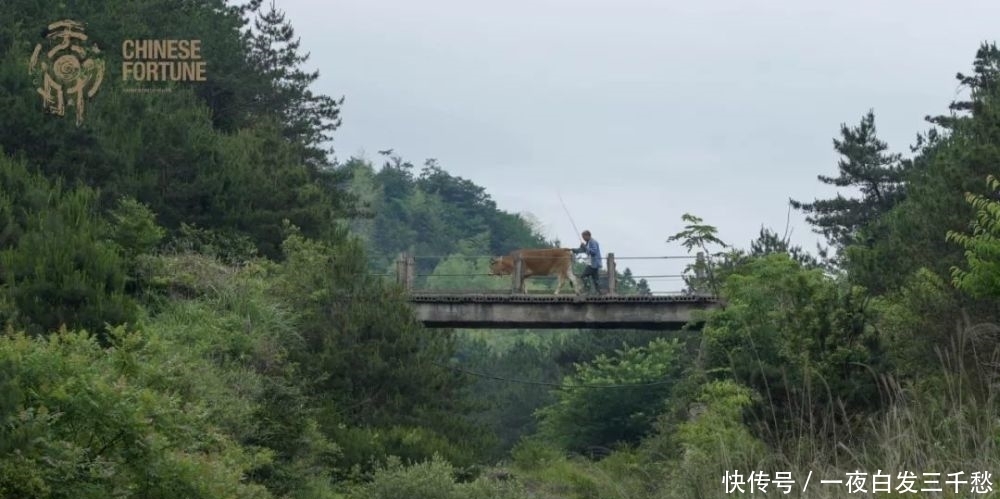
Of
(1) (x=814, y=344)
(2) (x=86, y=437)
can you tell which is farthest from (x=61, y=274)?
(2) (x=86, y=437)

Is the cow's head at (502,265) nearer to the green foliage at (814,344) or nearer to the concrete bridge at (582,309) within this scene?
the concrete bridge at (582,309)

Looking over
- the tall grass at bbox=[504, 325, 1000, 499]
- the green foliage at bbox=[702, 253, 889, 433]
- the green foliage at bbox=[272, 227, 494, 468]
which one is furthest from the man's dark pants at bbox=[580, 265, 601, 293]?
the tall grass at bbox=[504, 325, 1000, 499]

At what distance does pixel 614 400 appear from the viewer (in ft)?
233

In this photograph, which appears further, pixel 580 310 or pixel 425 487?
pixel 580 310

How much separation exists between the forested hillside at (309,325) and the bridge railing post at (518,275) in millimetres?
2311

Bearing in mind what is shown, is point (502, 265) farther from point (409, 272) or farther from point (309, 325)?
point (309, 325)

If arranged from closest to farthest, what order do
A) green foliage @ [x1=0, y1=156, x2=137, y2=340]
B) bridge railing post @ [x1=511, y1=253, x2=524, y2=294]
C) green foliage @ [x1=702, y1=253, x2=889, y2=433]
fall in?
green foliage @ [x1=702, y1=253, x2=889, y2=433], green foliage @ [x1=0, y1=156, x2=137, y2=340], bridge railing post @ [x1=511, y1=253, x2=524, y2=294]

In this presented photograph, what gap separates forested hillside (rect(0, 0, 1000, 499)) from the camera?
39.3ft

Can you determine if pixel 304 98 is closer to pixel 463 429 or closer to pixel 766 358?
pixel 463 429

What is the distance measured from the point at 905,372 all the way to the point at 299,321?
58.2 feet

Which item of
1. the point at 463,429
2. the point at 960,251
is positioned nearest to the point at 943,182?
the point at 960,251

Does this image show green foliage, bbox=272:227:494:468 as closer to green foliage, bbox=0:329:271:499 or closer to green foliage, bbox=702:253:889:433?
green foliage, bbox=702:253:889:433

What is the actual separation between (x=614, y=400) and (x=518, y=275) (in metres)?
30.6

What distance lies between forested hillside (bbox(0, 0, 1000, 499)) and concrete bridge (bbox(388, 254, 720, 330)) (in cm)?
111
